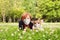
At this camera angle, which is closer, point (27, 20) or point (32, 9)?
point (27, 20)

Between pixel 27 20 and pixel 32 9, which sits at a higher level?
pixel 27 20

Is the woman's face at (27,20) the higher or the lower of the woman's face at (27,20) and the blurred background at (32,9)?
the higher

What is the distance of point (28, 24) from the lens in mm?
4699

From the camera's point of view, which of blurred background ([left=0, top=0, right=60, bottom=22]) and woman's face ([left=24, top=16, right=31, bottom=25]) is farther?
blurred background ([left=0, top=0, right=60, bottom=22])

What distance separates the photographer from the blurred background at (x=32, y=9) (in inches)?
623

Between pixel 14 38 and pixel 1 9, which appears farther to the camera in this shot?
pixel 1 9

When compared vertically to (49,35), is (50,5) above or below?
below

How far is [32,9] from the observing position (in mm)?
16625

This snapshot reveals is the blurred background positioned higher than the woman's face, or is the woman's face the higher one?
the woman's face

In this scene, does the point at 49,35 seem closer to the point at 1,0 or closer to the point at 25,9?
the point at 1,0

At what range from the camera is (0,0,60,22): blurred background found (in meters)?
15.8

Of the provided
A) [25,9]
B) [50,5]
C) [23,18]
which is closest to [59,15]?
[50,5]

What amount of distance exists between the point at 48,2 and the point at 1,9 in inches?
125

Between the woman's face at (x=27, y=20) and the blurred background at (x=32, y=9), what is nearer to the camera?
the woman's face at (x=27, y=20)
